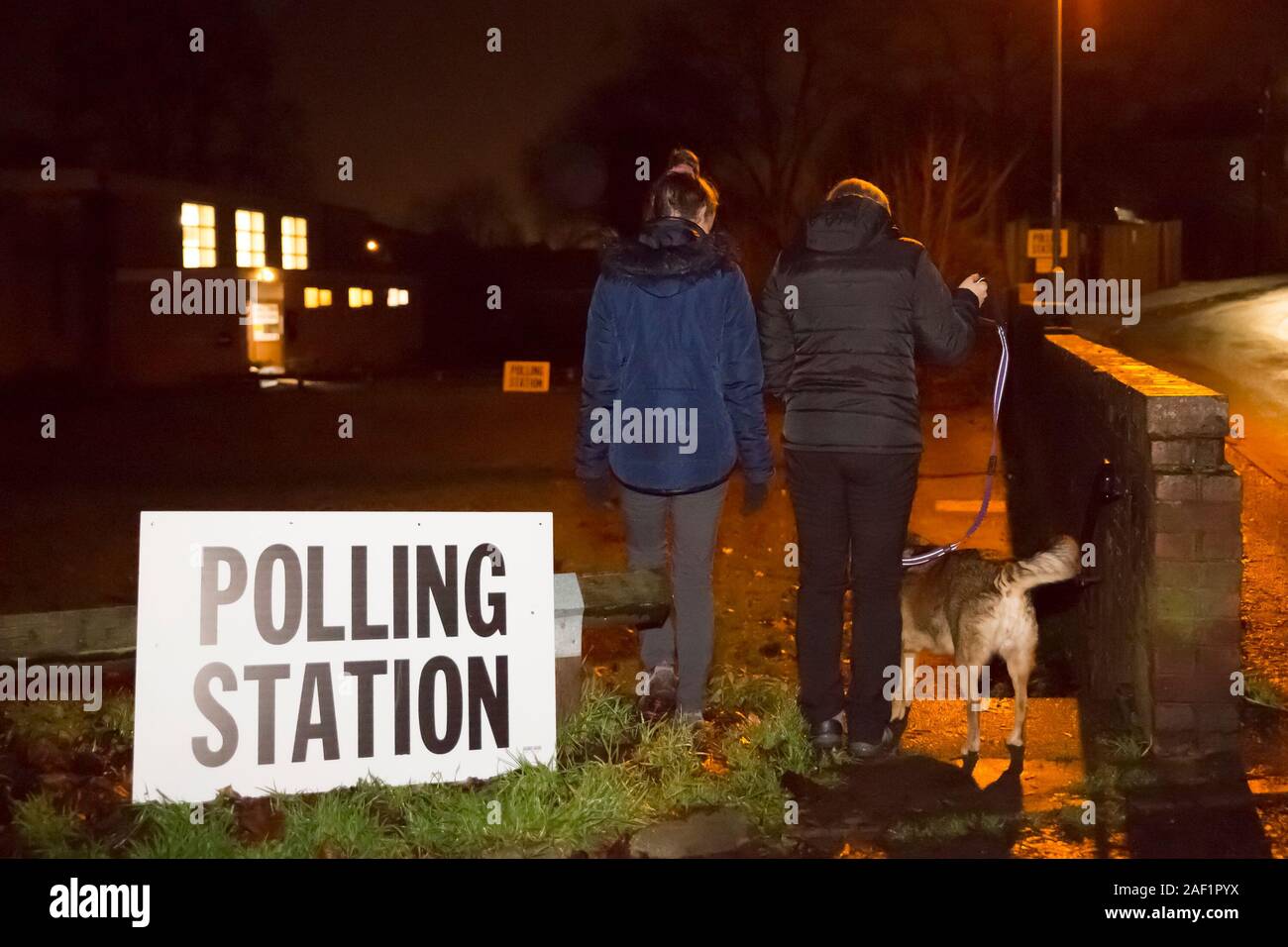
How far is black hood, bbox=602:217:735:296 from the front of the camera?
16.5 feet

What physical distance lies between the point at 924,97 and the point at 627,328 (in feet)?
118

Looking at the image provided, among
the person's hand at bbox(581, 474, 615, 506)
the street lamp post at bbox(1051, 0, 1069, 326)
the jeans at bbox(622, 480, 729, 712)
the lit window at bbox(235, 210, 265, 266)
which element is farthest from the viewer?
the lit window at bbox(235, 210, 265, 266)

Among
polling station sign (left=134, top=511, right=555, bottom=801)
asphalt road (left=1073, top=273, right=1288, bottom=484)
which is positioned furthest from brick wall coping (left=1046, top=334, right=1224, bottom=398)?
asphalt road (left=1073, top=273, right=1288, bottom=484)

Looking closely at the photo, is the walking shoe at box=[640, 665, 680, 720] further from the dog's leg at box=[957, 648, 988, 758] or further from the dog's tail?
the dog's tail

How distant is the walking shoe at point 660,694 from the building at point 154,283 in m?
21.6

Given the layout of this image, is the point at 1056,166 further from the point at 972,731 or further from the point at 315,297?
the point at 315,297

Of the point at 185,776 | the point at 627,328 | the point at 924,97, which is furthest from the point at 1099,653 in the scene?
the point at 924,97

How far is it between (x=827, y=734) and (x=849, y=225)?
1882 mm

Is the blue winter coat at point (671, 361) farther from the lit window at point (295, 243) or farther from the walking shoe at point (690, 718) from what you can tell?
the lit window at point (295, 243)

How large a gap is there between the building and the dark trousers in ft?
72.8

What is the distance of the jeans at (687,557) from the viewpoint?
527 centimetres

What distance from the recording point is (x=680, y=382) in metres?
5.15

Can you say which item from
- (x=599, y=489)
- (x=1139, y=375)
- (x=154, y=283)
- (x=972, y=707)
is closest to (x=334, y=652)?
(x=599, y=489)
